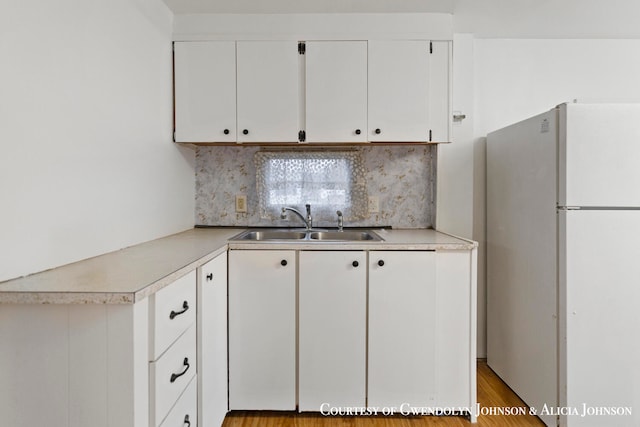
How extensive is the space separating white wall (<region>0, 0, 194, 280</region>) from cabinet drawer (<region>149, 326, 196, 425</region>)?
0.49 m

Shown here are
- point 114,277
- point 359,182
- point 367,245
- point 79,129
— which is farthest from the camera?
point 359,182

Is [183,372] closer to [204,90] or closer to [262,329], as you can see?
[262,329]

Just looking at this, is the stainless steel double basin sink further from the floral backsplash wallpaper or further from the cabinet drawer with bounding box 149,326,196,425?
the cabinet drawer with bounding box 149,326,196,425

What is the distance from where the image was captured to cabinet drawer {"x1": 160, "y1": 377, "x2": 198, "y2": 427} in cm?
114

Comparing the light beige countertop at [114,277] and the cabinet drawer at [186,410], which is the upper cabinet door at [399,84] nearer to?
the light beige countertop at [114,277]

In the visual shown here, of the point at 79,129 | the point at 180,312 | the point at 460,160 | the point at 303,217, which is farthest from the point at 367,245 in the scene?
the point at 79,129

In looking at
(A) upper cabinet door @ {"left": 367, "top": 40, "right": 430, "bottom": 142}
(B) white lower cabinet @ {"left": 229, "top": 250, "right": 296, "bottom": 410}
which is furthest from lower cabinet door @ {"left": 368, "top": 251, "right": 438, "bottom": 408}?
(A) upper cabinet door @ {"left": 367, "top": 40, "right": 430, "bottom": 142}

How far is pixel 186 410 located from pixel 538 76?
279cm

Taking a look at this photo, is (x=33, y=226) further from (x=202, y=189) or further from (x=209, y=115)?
(x=202, y=189)

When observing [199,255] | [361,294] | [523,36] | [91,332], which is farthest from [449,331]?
[523,36]

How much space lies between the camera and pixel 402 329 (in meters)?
1.79

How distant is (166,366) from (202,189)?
1.55 metres

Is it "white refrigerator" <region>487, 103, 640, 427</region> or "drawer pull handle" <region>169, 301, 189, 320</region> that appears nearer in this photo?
"drawer pull handle" <region>169, 301, 189, 320</region>

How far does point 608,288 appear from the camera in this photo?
5.35 ft
